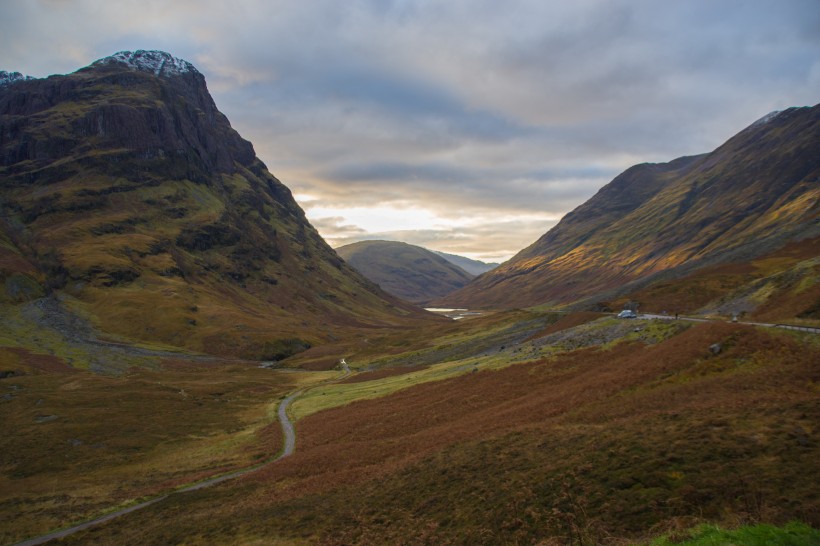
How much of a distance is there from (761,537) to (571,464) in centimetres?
1074

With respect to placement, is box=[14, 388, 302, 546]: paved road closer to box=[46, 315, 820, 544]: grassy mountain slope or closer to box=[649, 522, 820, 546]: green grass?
box=[46, 315, 820, 544]: grassy mountain slope

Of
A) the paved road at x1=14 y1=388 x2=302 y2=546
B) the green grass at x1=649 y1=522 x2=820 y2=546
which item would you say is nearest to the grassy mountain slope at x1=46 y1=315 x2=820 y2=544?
the green grass at x1=649 y1=522 x2=820 y2=546

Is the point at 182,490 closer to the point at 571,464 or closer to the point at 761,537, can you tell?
the point at 571,464

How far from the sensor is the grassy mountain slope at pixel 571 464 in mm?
18188

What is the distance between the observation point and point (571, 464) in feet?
77.2

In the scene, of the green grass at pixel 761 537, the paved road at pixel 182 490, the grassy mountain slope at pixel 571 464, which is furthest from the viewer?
the paved road at pixel 182 490

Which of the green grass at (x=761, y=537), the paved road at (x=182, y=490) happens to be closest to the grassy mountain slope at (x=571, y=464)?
the green grass at (x=761, y=537)

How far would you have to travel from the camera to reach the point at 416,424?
156 feet

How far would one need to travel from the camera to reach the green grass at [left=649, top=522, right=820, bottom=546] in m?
13.0

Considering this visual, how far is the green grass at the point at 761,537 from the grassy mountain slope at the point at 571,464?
5.20 ft

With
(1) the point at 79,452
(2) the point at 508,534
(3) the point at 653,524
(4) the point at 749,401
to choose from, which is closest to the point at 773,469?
(3) the point at 653,524

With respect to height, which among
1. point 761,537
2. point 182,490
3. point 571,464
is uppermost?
point 761,537

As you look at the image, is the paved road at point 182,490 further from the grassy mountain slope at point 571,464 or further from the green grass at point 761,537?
the green grass at point 761,537

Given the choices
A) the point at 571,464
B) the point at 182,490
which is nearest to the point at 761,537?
the point at 571,464
